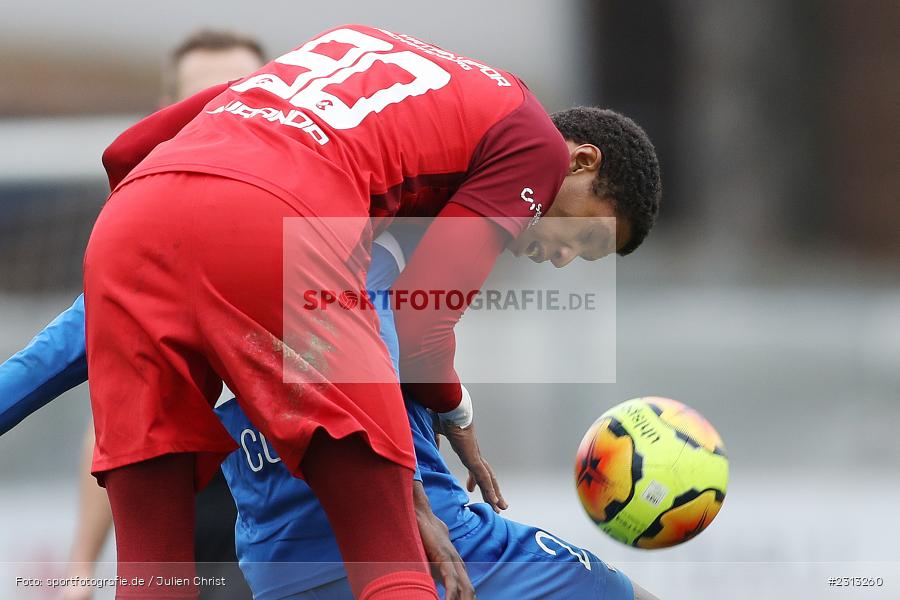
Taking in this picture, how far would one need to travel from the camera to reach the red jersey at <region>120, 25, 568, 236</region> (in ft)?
4.67

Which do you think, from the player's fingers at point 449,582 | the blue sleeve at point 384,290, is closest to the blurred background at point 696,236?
Result: the player's fingers at point 449,582

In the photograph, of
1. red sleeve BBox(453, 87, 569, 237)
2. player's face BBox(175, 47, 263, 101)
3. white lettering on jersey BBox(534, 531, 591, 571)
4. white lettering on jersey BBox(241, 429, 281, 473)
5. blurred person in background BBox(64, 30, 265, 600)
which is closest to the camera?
red sleeve BBox(453, 87, 569, 237)

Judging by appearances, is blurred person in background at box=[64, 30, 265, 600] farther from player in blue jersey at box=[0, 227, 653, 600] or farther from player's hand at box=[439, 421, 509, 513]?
player's hand at box=[439, 421, 509, 513]

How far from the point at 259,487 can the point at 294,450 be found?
1.50 feet

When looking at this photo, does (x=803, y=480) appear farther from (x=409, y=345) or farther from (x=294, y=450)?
(x=294, y=450)

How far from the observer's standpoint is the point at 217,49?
9.59 ft

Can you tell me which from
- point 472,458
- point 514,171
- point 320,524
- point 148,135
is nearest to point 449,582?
point 320,524

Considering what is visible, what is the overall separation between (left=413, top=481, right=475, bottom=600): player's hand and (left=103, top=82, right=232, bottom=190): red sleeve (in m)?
0.75

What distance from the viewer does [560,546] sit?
1.88 m

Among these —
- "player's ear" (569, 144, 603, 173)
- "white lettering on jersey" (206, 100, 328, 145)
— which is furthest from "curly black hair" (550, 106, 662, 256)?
"white lettering on jersey" (206, 100, 328, 145)

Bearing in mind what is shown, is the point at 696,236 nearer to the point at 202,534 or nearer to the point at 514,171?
the point at 202,534

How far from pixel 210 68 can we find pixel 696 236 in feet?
13.5

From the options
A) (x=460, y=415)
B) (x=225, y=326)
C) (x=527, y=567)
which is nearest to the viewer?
(x=225, y=326)

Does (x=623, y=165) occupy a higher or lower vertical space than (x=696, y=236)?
higher
